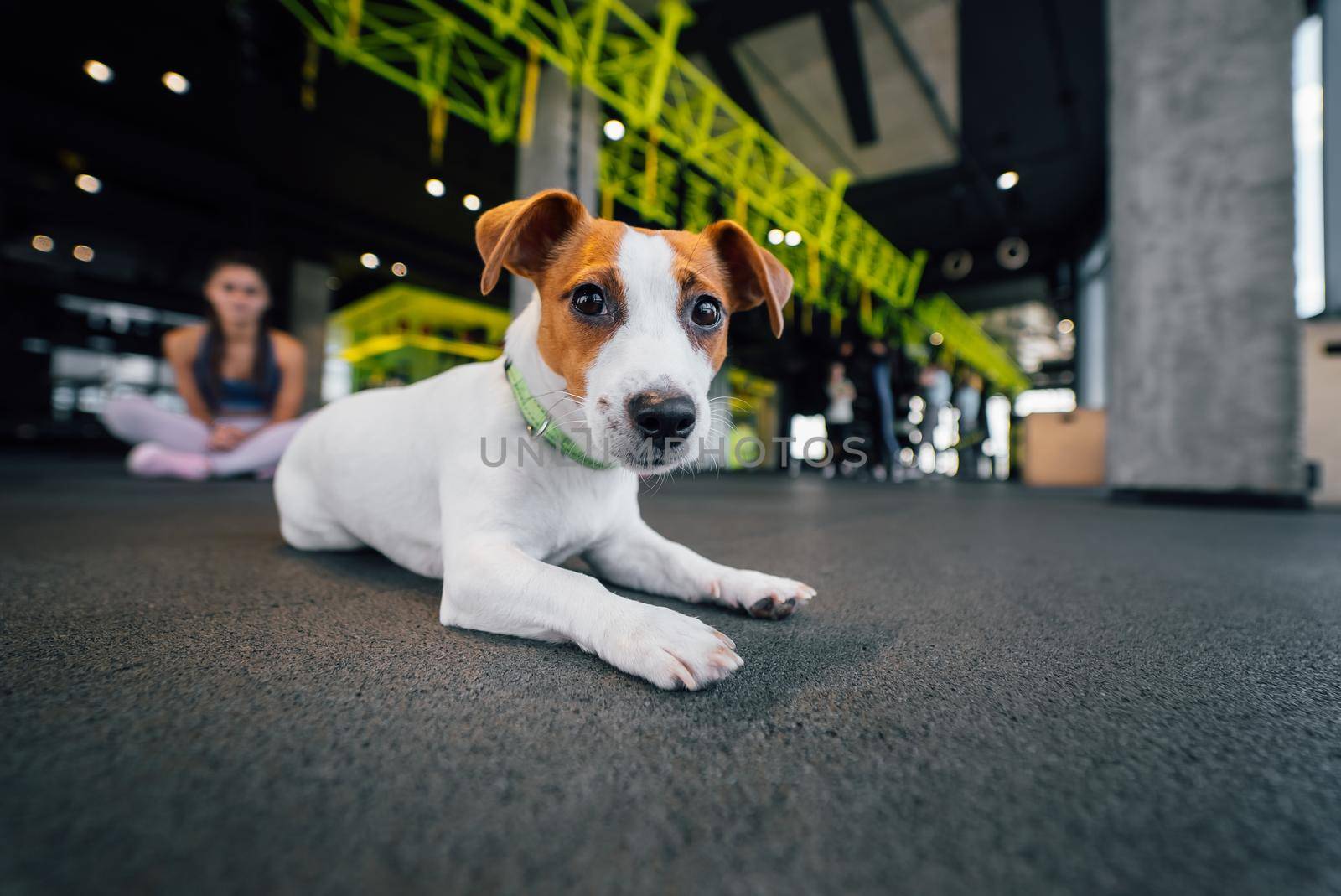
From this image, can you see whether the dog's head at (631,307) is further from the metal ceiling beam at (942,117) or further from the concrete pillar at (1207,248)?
the metal ceiling beam at (942,117)

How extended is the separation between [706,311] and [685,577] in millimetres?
553

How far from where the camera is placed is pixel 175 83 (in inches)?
246

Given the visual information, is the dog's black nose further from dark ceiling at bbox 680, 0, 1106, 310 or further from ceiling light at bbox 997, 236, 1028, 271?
ceiling light at bbox 997, 236, 1028, 271

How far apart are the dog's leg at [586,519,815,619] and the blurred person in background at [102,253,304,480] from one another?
398cm

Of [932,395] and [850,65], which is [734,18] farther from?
[932,395]

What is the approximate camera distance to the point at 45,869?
388 millimetres

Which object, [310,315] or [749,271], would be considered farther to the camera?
[310,315]

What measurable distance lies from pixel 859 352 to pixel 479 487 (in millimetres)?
9227

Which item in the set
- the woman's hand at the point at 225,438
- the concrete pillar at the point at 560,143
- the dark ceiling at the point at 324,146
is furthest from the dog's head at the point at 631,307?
the dark ceiling at the point at 324,146

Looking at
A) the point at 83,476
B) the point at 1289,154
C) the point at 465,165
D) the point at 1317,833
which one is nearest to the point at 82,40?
the point at 465,165

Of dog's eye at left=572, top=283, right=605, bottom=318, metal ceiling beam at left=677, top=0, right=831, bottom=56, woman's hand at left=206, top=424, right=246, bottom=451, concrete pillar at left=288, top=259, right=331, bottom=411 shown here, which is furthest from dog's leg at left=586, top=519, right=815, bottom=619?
concrete pillar at left=288, top=259, right=331, bottom=411

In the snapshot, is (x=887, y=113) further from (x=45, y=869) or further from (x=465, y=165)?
(x=45, y=869)

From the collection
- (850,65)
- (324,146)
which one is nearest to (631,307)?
(850,65)

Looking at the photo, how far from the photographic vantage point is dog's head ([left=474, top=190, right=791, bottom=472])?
3.11 ft
